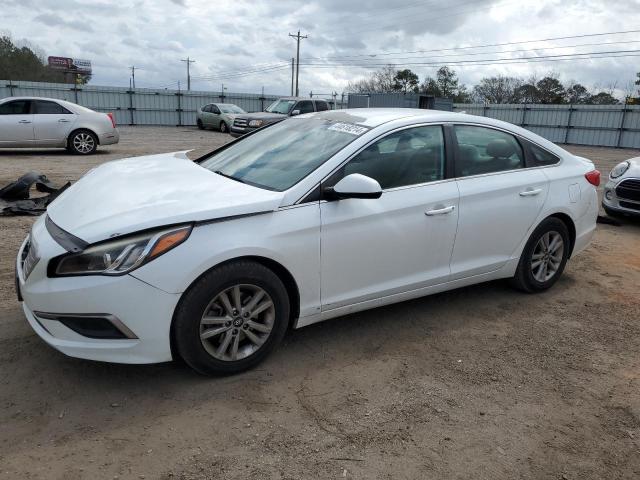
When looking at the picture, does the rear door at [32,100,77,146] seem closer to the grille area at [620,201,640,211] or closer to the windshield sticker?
the windshield sticker

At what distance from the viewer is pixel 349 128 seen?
3.84 meters

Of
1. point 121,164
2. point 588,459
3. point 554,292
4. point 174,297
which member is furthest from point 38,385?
point 554,292

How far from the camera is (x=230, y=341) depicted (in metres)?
3.14

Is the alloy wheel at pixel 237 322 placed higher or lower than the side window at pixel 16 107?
lower

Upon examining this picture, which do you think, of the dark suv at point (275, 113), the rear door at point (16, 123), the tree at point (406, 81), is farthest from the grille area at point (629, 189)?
the tree at point (406, 81)

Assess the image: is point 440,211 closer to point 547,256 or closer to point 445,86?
point 547,256

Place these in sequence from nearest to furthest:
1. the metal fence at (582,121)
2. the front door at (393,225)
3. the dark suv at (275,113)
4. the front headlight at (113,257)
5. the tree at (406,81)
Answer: the front headlight at (113,257) < the front door at (393,225) < the dark suv at (275,113) < the metal fence at (582,121) < the tree at (406,81)

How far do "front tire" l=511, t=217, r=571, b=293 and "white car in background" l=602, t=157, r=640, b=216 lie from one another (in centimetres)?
366

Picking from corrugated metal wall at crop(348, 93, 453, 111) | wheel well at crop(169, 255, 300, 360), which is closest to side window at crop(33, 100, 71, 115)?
wheel well at crop(169, 255, 300, 360)

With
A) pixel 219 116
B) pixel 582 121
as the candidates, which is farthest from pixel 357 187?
pixel 582 121

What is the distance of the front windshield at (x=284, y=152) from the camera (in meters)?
3.52

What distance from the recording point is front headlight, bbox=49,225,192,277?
2.76m

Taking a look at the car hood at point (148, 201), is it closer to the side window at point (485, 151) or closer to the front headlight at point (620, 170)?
the side window at point (485, 151)

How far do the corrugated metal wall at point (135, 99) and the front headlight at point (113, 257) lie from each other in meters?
27.6
